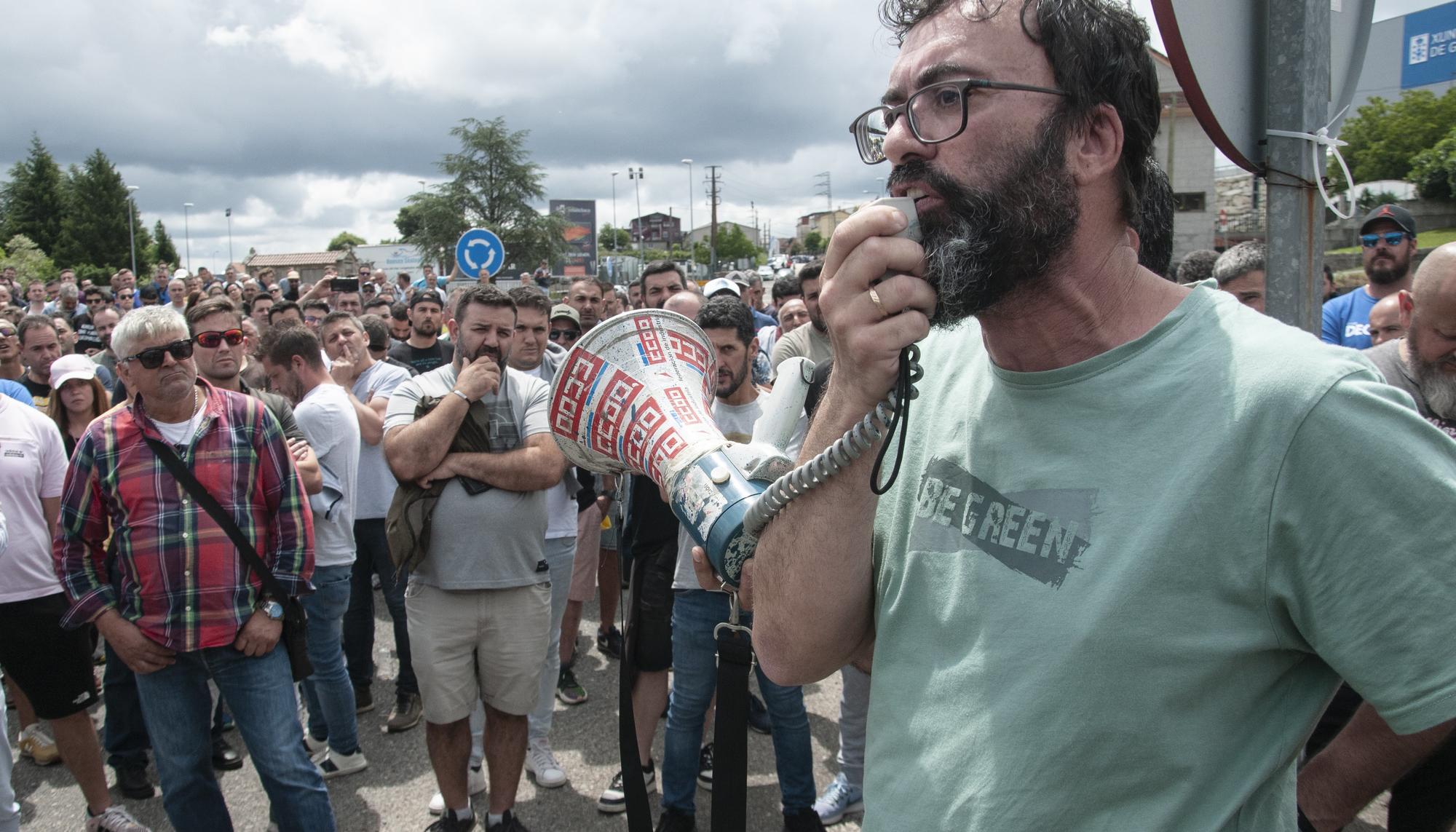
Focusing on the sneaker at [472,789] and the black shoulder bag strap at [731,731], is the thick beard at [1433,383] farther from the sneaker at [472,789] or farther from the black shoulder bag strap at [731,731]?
the sneaker at [472,789]

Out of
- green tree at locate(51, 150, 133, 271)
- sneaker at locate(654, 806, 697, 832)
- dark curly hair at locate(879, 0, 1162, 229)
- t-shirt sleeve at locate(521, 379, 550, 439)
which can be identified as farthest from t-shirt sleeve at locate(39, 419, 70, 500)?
green tree at locate(51, 150, 133, 271)

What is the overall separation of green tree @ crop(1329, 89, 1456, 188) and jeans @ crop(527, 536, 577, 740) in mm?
49030

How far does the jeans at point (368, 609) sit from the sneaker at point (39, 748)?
1431mm

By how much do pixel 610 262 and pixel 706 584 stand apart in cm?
5137

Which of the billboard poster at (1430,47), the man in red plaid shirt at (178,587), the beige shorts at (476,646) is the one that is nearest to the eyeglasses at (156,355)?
the man in red plaid shirt at (178,587)

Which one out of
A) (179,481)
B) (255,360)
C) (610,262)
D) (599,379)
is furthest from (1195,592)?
(610,262)

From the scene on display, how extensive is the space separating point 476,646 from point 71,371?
9.98 ft

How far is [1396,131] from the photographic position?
1727 inches

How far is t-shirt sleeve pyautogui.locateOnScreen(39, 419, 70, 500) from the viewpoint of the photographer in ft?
13.0

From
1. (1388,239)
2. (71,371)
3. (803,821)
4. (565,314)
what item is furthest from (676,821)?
(1388,239)

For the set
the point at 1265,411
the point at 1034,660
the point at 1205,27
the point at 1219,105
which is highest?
the point at 1205,27

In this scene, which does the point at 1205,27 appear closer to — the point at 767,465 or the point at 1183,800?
the point at 767,465

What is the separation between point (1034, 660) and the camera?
3.40ft

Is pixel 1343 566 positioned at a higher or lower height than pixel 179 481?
higher
